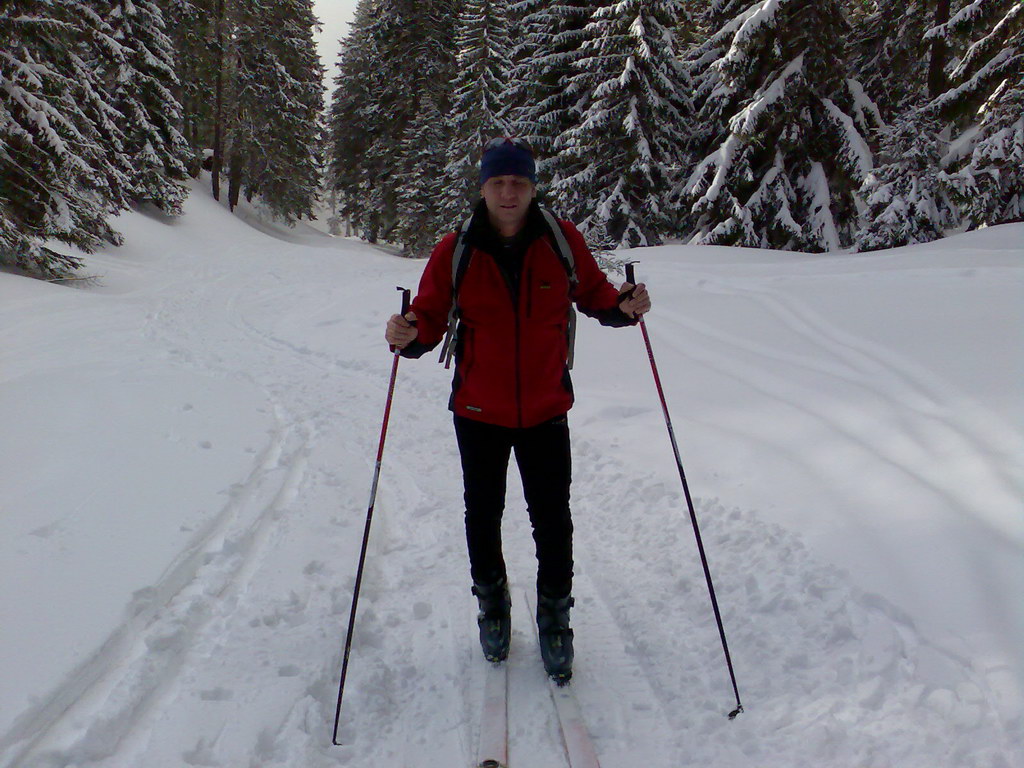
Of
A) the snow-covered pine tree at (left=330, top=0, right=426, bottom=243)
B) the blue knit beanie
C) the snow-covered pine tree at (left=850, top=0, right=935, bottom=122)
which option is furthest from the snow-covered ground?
the snow-covered pine tree at (left=330, top=0, right=426, bottom=243)

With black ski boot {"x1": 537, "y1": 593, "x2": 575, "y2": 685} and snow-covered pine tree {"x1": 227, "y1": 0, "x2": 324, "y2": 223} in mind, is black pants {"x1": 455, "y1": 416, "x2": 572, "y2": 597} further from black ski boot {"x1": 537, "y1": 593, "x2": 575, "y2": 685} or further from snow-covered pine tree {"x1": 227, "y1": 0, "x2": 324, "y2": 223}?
snow-covered pine tree {"x1": 227, "y1": 0, "x2": 324, "y2": 223}

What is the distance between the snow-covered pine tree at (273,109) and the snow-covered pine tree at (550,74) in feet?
47.7

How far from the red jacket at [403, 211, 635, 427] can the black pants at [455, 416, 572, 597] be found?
0.29ft

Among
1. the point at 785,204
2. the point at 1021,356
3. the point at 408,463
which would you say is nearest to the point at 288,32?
the point at 785,204

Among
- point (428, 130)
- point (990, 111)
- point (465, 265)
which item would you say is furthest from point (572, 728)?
point (428, 130)

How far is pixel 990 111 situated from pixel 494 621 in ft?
36.1

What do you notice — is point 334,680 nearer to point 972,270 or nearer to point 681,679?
point 681,679

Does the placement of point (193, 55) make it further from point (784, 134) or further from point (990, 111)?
point (990, 111)

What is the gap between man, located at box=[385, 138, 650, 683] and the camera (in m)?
2.63

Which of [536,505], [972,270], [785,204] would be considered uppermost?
[785,204]

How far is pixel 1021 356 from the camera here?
4.79 meters

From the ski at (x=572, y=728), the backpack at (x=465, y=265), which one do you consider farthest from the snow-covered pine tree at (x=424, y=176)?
the ski at (x=572, y=728)

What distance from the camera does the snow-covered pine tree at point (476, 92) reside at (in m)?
22.7

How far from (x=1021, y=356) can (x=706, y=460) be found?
249 centimetres
